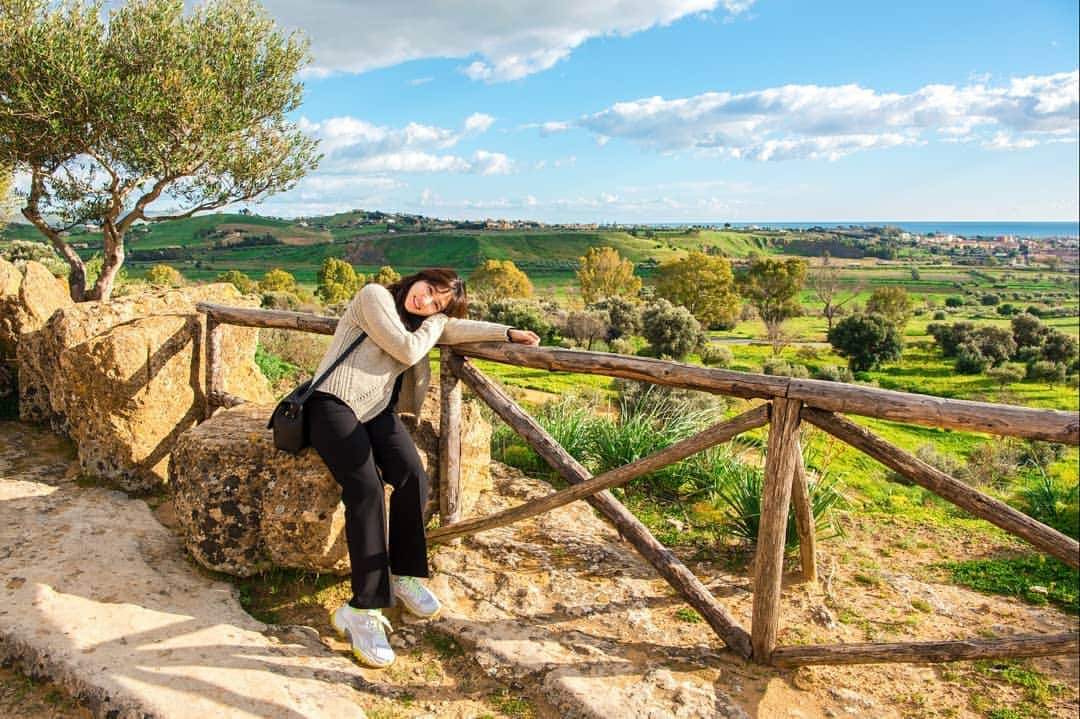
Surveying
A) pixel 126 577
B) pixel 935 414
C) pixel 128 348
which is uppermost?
pixel 128 348

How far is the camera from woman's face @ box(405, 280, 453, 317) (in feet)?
14.7

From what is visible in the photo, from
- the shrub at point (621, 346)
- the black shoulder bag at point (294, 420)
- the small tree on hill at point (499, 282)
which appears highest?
the small tree on hill at point (499, 282)

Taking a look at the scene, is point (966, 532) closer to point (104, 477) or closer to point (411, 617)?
point (411, 617)

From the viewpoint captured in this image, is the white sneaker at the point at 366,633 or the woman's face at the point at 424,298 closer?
the white sneaker at the point at 366,633

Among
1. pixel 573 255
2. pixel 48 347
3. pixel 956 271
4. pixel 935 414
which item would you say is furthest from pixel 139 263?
pixel 956 271

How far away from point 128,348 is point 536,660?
422 cm

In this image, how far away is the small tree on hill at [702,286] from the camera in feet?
188

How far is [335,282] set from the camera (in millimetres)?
59406

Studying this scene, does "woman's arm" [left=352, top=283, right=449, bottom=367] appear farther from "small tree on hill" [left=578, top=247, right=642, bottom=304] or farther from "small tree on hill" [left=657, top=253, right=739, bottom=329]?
"small tree on hill" [left=578, top=247, right=642, bottom=304]

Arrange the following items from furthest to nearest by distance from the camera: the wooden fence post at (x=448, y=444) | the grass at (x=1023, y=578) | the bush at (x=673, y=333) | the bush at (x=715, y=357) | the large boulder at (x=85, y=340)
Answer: the bush at (x=715, y=357) → the bush at (x=673, y=333) → the large boulder at (x=85, y=340) → the grass at (x=1023, y=578) → the wooden fence post at (x=448, y=444)

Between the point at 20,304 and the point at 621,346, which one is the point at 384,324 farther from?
the point at 621,346

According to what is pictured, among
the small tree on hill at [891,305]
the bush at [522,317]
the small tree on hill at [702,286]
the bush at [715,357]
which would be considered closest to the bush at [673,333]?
the bush at [715,357]

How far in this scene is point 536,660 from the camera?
397 centimetres

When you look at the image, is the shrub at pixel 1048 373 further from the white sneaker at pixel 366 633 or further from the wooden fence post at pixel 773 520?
the white sneaker at pixel 366 633
